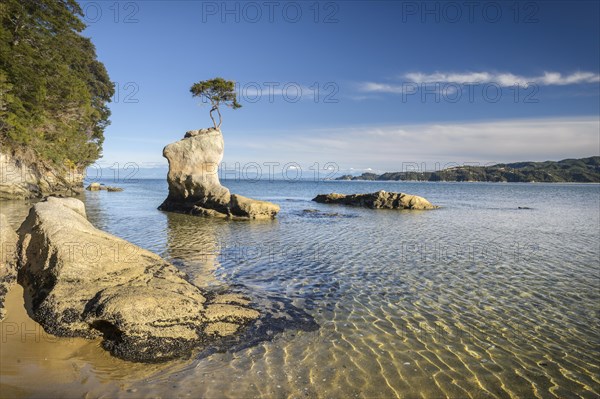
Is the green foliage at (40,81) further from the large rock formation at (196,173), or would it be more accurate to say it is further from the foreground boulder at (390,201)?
the foreground boulder at (390,201)

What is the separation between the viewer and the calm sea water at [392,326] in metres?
5.55

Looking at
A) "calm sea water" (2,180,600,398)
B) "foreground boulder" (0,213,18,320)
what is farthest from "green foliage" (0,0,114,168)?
"foreground boulder" (0,213,18,320)

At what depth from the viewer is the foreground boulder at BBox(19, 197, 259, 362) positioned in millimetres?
6430

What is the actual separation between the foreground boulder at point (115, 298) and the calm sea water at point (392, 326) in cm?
55

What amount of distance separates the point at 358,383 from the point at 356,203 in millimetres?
40164

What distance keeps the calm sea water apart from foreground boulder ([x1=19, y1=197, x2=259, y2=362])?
554 millimetres

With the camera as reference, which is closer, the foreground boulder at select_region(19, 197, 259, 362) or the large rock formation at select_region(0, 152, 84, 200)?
A: the foreground boulder at select_region(19, 197, 259, 362)

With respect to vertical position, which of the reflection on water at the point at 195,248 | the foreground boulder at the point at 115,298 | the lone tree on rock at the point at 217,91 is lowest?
the reflection on water at the point at 195,248

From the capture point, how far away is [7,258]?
8969 millimetres

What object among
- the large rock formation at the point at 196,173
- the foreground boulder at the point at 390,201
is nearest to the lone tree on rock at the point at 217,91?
the large rock formation at the point at 196,173

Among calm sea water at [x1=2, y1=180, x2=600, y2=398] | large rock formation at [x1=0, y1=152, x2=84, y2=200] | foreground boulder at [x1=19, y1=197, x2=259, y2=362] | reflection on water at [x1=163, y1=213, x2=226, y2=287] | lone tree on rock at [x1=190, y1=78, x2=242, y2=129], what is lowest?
calm sea water at [x1=2, y1=180, x2=600, y2=398]

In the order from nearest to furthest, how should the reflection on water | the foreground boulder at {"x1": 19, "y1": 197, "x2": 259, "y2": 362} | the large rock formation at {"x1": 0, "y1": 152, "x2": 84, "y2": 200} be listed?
the foreground boulder at {"x1": 19, "y1": 197, "x2": 259, "y2": 362}, the reflection on water, the large rock formation at {"x1": 0, "y1": 152, "x2": 84, "y2": 200}

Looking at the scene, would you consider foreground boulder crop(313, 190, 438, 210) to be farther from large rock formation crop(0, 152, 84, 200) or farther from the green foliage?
large rock formation crop(0, 152, 84, 200)

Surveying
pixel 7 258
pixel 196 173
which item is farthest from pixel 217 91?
pixel 7 258
